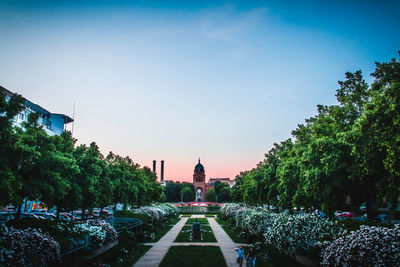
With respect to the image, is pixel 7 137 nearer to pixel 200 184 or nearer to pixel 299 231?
pixel 299 231

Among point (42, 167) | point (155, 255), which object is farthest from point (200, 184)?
point (42, 167)

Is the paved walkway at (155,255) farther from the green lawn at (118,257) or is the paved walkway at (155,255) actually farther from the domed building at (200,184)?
the domed building at (200,184)

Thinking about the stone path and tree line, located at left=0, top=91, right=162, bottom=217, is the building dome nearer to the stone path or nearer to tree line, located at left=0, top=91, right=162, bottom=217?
tree line, located at left=0, top=91, right=162, bottom=217

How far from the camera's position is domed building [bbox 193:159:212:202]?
13912 centimetres

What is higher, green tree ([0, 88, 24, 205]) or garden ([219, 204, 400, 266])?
green tree ([0, 88, 24, 205])

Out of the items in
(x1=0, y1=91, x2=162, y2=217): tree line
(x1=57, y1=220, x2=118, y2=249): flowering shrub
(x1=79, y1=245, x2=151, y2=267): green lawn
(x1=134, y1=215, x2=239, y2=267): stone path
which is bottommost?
(x1=134, y1=215, x2=239, y2=267): stone path

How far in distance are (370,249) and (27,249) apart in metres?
12.7

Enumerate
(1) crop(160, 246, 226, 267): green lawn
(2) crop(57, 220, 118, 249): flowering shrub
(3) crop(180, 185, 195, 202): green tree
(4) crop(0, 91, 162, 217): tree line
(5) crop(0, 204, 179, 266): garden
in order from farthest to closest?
(3) crop(180, 185, 195, 202): green tree, (1) crop(160, 246, 226, 267): green lawn, (2) crop(57, 220, 118, 249): flowering shrub, (4) crop(0, 91, 162, 217): tree line, (5) crop(0, 204, 179, 266): garden

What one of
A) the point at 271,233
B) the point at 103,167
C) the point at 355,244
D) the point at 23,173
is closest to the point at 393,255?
the point at 355,244

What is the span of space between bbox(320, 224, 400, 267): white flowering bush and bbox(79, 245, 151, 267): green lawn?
476 inches

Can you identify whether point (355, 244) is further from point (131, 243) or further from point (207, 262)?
point (131, 243)

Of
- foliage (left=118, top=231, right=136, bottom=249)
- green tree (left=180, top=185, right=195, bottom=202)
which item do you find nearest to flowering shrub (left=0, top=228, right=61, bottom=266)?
foliage (left=118, top=231, right=136, bottom=249)

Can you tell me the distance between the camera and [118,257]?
1828cm

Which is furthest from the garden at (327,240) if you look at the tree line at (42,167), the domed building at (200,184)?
the domed building at (200,184)
